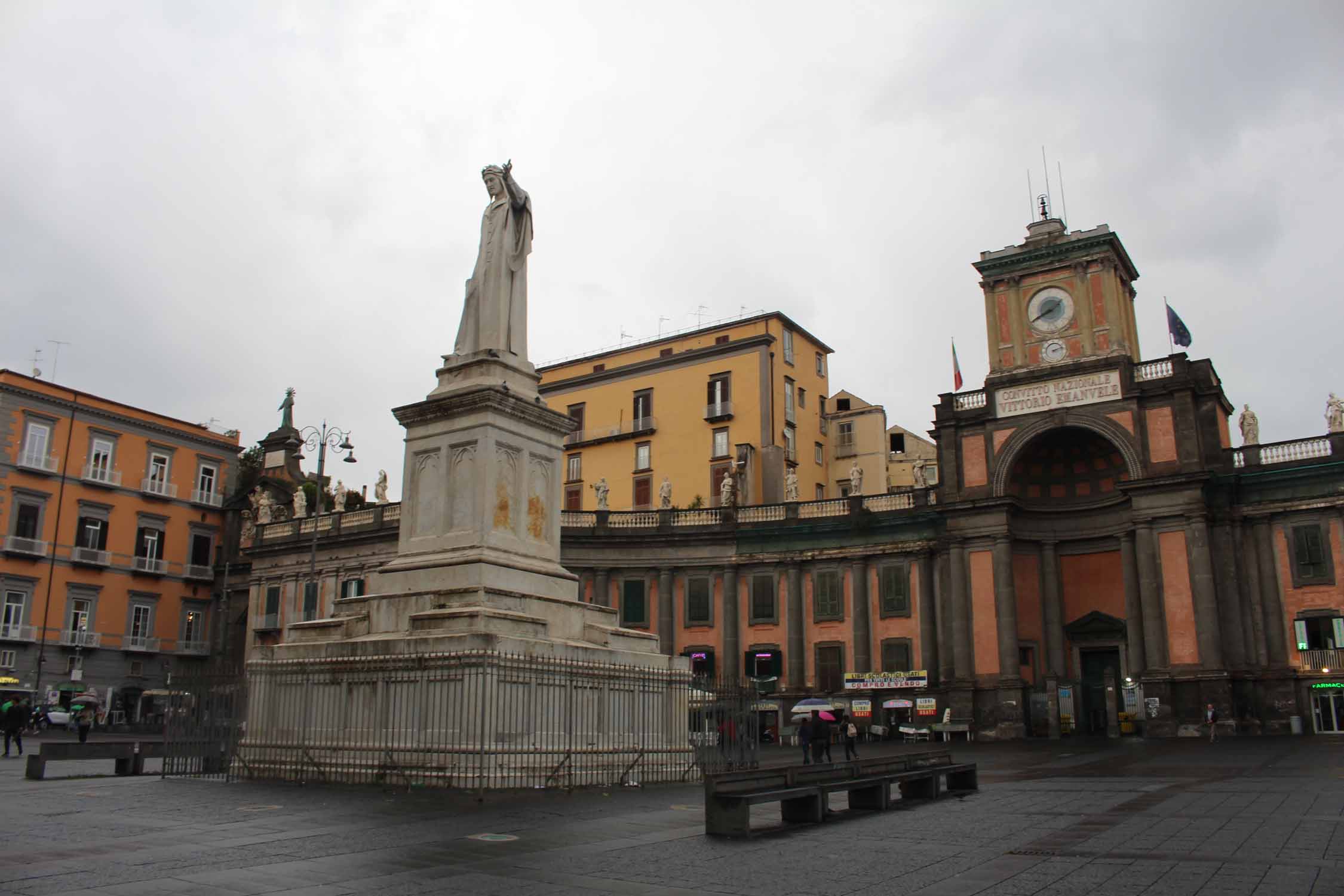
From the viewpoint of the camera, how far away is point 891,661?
42875mm

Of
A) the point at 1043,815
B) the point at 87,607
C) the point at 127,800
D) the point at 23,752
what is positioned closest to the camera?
the point at 1043,815

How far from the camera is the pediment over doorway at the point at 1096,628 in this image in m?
40.2

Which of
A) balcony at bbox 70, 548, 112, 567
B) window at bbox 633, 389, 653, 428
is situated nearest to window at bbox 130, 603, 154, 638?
balcony at bbox 70, 548, 112, 567

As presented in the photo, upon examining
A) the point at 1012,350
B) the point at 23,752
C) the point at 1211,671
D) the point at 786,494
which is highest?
the point at 1012,350

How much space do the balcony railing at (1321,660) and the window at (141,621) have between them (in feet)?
164

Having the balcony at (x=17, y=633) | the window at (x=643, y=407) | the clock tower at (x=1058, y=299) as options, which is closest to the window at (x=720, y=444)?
the window at (x=643, y=407)

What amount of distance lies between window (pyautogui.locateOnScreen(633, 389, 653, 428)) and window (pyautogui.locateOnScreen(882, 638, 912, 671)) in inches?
788

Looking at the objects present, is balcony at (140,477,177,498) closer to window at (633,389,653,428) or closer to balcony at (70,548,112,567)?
balcony at (70,548,112,567)

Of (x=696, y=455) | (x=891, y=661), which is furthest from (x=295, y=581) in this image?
(x=891, y=661)

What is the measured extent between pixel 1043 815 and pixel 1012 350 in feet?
104

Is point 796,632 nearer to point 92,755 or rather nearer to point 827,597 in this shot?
point 827,597

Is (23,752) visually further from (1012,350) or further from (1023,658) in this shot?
(1012,350)

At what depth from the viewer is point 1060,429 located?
40.0 m

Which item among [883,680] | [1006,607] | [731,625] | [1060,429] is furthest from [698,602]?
[1060,429]
